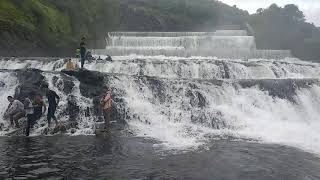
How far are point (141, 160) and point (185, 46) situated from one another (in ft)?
94.4

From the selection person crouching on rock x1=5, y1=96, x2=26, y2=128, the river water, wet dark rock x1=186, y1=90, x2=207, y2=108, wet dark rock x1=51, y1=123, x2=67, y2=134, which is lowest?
the river water

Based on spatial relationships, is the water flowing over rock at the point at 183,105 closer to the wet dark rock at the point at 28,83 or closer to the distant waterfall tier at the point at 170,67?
the wet dark rock at the point at 28,83

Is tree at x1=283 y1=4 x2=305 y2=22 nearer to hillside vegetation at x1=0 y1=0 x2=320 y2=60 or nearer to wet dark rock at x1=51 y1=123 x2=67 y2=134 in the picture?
hillside vegetation at x1=0 y1=0 x2=320 y2=60

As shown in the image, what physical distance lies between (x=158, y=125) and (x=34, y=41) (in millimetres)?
18856

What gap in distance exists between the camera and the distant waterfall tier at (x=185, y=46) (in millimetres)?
34688

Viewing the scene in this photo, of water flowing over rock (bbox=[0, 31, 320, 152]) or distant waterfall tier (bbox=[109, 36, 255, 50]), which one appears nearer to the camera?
water flowing over rock (bbox=[0, 31, 320, 152])

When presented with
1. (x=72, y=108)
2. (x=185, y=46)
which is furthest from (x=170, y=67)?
(x=185, y=46)

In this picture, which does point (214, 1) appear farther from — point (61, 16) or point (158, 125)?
point (158, 125)

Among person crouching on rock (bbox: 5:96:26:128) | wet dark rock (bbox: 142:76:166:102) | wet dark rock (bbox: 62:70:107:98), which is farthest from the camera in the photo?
wet dark rock (bbox: 142:76:166:102)

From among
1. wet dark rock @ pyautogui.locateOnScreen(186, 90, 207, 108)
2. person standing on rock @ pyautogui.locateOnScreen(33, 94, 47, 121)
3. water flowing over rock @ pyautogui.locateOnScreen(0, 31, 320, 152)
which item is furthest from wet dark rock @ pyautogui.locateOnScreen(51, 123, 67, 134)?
wet dark rock @ pyautogui.locateOnScreen(186, 90, 207, 108)

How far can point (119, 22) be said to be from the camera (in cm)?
5762

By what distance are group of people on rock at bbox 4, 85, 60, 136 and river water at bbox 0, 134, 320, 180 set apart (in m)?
0.96

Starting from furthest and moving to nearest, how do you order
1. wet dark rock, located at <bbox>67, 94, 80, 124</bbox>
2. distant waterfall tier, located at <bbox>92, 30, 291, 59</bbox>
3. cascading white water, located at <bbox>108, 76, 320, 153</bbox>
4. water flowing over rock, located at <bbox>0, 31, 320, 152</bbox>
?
1. distant waterfall tier, located at <bbox>92, 30, 291, 59</bbox>
2. wet dark rock, located at <bbox>67, 94, 80, 124</bbox>
3. cascading white water, located at <bbox>108, 76, 320, 153</bbox>
4. water flowing over rock, located at <bbox>0, 31, 320, 152</bbox>

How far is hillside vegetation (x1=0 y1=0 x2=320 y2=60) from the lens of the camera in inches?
1243
